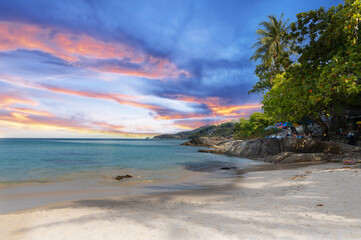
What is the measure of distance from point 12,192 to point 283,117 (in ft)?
84.1

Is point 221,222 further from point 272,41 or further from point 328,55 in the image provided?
point 272,41

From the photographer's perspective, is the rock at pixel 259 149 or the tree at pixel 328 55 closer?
the tree at pixel 328 55

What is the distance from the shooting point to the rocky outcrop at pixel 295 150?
16.3 meters

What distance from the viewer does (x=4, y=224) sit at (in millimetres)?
5004

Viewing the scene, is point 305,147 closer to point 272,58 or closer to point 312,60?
point 312,60

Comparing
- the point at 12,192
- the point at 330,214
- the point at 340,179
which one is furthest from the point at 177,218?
the point at 12,192

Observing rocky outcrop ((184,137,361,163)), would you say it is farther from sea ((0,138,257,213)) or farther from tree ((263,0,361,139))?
tree ((263,0,361,139))

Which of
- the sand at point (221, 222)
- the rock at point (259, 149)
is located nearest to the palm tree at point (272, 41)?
the rock at point (259, 149)

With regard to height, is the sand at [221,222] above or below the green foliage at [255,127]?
below

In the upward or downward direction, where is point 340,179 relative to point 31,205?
upward

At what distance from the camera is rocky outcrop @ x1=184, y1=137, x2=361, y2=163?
16.3 metres

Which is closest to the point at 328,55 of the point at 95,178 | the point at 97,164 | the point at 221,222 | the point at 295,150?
the point at 295,150

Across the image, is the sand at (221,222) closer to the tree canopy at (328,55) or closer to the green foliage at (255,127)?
the tree canopy at (328,55)

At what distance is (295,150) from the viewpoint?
2123cm
